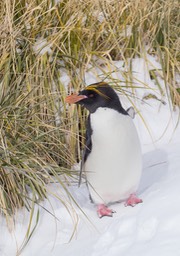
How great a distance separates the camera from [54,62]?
432cm

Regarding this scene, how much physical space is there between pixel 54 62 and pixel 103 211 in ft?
3.69

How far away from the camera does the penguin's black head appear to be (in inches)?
138

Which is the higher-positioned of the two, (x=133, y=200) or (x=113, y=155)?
(x=113, y=155)

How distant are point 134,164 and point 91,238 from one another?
430 millimetres

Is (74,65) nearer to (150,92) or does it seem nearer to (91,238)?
(150,92)

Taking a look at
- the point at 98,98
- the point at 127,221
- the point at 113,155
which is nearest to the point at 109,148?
the point at 113,155

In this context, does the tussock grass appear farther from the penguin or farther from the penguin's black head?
the penguin's black head

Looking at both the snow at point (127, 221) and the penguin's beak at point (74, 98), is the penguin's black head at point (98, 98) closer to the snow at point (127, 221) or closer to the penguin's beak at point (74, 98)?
the penguin's beak at point (74, 98)

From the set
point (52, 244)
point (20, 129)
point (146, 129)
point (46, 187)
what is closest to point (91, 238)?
point (52, 244)

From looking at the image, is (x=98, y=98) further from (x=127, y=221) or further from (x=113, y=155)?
(x=127, y=221)

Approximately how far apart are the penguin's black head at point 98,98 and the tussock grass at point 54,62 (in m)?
0.39

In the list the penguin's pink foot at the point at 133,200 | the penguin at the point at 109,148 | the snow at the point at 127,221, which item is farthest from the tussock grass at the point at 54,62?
the penguin's pink foot at the point at 133,200

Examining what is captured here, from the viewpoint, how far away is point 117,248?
318 centimetres

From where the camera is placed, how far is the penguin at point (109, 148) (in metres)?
Result: 3.45
